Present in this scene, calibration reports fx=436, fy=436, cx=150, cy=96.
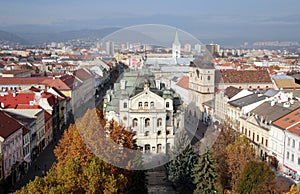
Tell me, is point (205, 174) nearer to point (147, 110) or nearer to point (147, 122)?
point (147, 122)

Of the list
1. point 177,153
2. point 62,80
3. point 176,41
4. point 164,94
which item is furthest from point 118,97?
point 62,80

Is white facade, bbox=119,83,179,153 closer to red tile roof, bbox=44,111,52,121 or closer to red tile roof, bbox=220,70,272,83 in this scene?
red tile roof, bbox=44,111,52,121

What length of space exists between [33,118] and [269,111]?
21.5 m

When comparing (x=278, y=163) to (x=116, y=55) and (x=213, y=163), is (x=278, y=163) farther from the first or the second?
(x=116, y=55)

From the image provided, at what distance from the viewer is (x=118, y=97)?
109 ft

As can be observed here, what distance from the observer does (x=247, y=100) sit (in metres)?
46.9

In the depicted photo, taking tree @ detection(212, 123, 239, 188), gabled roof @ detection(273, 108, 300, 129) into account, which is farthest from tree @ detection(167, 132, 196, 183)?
gabled roof @ detection(273, 108, 300, 129)

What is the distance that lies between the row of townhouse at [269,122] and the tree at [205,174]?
332 inches

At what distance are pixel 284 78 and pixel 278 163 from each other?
3601 cm

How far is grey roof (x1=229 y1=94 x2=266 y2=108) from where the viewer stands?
149 feet

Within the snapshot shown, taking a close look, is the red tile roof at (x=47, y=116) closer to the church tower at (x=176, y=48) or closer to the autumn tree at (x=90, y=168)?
the autumn tree at (x=90, y=168)

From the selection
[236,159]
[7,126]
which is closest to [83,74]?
[7,126]

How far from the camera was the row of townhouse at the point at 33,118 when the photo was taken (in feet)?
103

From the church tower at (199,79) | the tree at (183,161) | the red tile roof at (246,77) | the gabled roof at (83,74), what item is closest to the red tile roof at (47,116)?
the church tower at (199,79)
